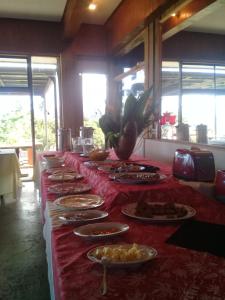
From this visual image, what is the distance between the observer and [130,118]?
208 centimetres

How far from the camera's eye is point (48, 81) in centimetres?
544

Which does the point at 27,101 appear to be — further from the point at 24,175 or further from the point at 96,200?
the point at 96,200

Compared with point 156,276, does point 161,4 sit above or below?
above

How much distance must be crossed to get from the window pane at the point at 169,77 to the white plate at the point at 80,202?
199 cm

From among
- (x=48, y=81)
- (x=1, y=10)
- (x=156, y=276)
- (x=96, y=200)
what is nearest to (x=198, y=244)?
(x=156, y=276)

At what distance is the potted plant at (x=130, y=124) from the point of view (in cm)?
205

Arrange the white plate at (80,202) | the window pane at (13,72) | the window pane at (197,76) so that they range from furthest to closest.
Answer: the window pane at (13,72)
the window pane at (197,76)
the white plate at (80,202)

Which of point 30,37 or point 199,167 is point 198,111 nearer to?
point 199,167

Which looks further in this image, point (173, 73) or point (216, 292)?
point (173, 73)

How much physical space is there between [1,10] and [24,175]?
2.85 metres

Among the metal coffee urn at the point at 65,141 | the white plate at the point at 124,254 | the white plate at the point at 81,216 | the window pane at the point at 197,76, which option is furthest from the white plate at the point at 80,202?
the metal coffee urn at the point at 65,141

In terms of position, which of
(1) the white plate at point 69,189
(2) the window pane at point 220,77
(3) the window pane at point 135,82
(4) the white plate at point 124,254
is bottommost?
(4) the white plate at point 124,254

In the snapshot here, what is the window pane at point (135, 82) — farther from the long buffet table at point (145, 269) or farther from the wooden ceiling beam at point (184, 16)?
the long buffet table at point (145, 269)

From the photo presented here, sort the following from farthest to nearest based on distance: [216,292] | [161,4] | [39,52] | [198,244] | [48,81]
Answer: [48,81] → [39,52] → [161,4] → [198,244] → [216,292]
